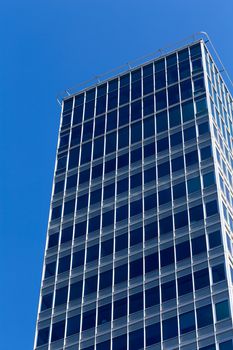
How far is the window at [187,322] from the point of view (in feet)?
265

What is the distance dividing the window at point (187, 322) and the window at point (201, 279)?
311cm

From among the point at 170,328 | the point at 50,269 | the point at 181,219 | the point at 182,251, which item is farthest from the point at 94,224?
the point at 170,328

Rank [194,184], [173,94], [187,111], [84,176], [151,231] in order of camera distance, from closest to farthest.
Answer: [151,231]
[194,184]
[187,111]
[84,176]
[173,94]

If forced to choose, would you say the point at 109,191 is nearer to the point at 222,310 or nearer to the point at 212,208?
the point at 212,208

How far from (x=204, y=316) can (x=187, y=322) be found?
1806mm

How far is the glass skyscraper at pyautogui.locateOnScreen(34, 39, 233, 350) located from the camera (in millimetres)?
83688

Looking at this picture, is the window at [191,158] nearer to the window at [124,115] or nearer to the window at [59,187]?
the window at [124,115]

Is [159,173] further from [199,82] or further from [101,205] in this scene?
[199,82]

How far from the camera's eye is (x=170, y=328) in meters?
82.1

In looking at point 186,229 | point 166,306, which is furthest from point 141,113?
point 166,306

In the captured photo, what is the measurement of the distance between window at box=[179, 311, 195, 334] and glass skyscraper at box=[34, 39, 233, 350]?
Answer: 110 millimetres

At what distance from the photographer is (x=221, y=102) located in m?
113

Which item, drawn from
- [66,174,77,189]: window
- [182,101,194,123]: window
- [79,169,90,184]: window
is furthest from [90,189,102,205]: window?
[182,101,194,123]: window

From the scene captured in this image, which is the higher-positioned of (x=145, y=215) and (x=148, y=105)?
(x=148, y=105)
